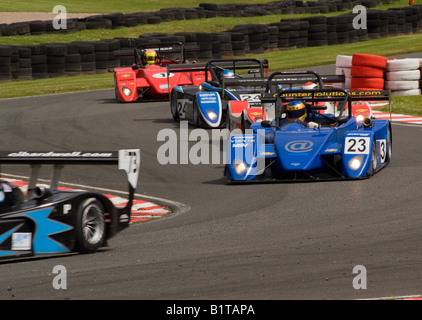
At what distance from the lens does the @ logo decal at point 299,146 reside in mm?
11516

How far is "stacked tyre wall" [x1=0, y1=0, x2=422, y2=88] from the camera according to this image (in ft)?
87.9

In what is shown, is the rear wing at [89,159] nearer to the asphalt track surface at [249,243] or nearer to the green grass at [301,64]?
the asphalt track surface at [249,243]

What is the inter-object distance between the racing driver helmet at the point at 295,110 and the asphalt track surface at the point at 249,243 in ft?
4.19

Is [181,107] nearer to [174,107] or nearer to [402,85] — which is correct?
[174,107]

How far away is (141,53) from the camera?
73.9ft

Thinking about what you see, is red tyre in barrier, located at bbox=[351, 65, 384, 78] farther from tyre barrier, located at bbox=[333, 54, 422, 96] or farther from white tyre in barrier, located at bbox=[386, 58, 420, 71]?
white tyre in barrier, located at bbox=[386, 58, 420, 71]

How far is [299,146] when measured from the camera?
11539 millimetres

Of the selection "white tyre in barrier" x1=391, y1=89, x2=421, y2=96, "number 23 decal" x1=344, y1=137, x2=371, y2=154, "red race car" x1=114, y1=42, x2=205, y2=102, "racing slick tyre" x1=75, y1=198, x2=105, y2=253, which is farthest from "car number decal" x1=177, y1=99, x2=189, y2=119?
"racing slick tyre" x1=75, y1=198, x2=105, y2=253

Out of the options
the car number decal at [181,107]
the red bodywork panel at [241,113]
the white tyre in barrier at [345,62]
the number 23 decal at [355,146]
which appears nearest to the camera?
the number 23 decal at [355,146]

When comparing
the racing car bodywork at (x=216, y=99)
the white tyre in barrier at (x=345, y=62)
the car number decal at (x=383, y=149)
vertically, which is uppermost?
the white tyre in barrier at (x=345, y=62)

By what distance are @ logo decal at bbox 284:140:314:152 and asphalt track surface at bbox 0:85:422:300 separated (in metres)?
0.46

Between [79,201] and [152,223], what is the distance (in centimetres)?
181

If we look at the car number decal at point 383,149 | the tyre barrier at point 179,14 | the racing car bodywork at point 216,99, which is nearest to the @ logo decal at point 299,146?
the car number decal at point 383,149

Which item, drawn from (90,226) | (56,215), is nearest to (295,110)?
(90,226)
